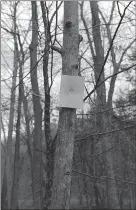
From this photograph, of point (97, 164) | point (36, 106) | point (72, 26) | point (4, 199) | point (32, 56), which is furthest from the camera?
point (97, 164)

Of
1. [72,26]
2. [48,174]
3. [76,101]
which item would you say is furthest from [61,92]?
[48,174]

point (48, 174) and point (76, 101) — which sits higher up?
point (76, 101)

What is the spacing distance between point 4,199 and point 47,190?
33.8ft

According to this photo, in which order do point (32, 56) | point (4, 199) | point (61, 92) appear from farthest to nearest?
1. point (4, 199)
2. point (32, 56)
3. point (61, 92)

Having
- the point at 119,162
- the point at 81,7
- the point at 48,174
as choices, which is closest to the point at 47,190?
the point at 48,174

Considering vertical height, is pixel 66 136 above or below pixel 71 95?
below

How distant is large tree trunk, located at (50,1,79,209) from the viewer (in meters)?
2.15

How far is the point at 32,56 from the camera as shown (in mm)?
8688

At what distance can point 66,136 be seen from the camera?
2.19 meters

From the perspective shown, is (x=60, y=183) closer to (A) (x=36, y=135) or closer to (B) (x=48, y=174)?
(B) (x=48, y=174)

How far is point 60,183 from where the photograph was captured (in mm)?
2145

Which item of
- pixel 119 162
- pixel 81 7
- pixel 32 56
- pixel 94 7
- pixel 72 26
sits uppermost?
pixel 81 7

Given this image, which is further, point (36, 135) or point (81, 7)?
point (81, 7)

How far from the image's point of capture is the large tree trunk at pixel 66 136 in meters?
2.15
